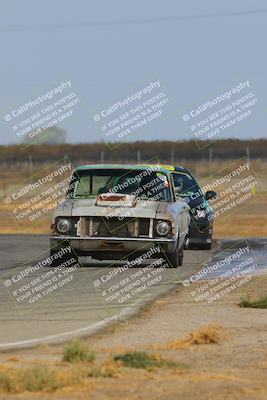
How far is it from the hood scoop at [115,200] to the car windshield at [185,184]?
5.42 meters

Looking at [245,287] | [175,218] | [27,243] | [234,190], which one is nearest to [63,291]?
[245,287]

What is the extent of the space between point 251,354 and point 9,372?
2319 mm

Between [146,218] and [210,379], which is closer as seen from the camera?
[210,379]

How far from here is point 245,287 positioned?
56.0 ft

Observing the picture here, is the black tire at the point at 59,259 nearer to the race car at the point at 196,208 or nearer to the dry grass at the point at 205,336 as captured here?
the race car at the point at 196,208

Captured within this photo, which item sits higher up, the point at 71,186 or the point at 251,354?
the point at 71,186

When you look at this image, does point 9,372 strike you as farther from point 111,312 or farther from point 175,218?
point 175,218

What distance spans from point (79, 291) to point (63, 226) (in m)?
3.26

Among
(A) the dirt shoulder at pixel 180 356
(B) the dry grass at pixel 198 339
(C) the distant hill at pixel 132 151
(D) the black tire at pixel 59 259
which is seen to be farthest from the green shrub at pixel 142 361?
(C) the distant hill at pixel 132 151

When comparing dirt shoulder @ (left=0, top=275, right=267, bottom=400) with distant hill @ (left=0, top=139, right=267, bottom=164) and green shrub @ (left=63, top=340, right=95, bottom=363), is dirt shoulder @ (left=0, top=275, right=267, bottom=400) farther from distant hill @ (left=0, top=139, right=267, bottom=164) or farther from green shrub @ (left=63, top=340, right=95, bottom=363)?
distant hill @ (left=0, top=139, right=267, bottom=164)

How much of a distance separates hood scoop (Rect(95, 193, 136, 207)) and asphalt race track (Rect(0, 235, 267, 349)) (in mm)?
1063

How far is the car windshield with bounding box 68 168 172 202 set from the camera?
20656mm
